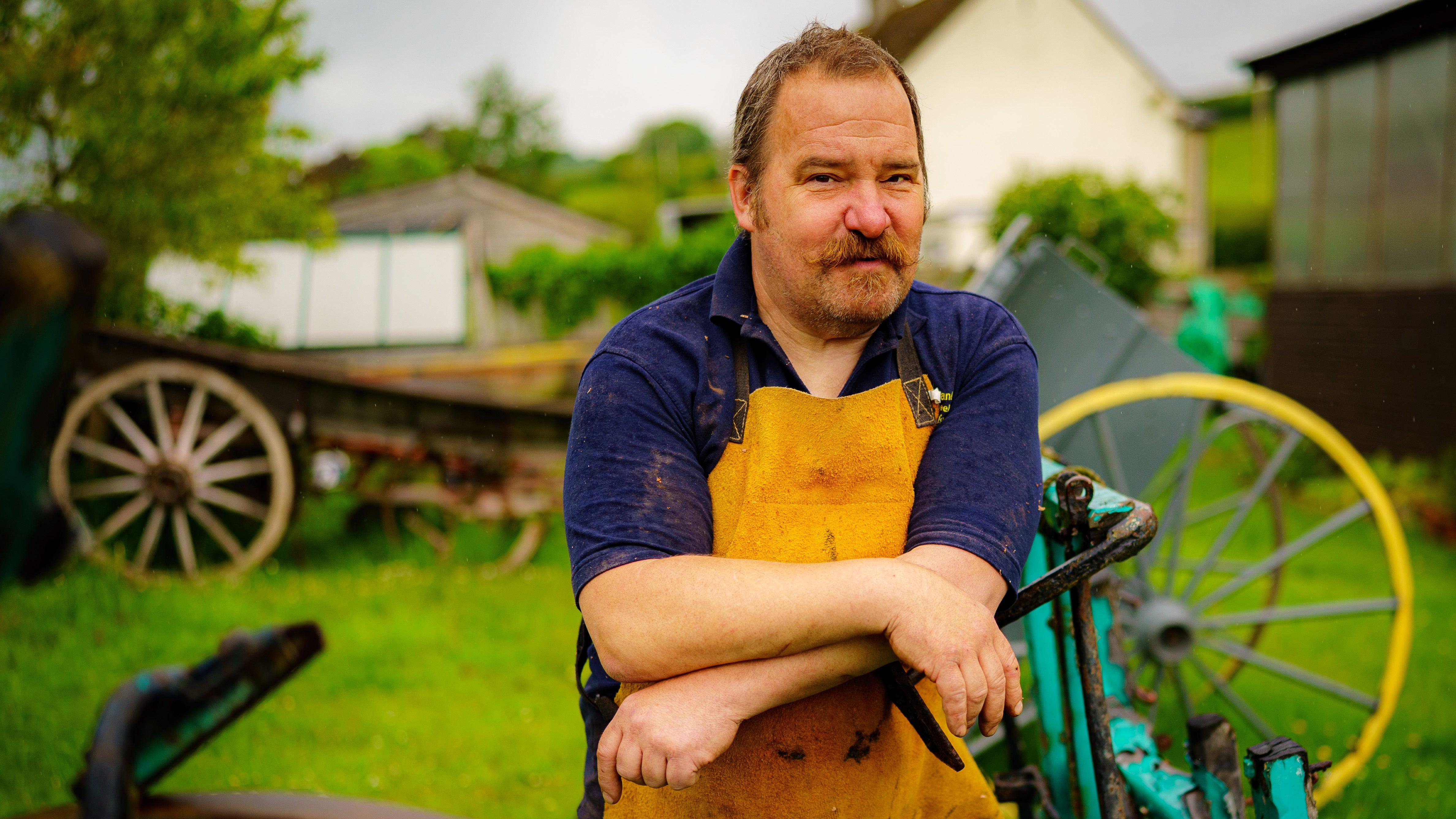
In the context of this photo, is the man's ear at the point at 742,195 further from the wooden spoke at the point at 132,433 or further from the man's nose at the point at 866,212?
the wooden spoke at the point at 132,433

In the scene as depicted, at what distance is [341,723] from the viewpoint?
3.51m

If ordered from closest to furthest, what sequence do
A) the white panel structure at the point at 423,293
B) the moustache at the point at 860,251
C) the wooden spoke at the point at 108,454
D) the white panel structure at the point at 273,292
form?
the moustache at the point at 860,251 < the wooden spoke at the point at 108,454 < the white panel structure at the point at 273,292 < the white panel structure at the point at 423,293

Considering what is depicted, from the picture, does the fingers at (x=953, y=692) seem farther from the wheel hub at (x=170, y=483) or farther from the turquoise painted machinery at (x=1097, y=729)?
the wheel hub at (x=170, y=483)

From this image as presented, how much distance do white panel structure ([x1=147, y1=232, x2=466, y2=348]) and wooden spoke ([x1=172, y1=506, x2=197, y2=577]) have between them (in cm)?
127

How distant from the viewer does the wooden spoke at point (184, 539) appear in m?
4.78

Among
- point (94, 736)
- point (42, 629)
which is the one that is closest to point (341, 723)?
point (42, 629)

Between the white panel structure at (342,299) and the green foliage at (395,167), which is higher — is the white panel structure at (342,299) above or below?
below

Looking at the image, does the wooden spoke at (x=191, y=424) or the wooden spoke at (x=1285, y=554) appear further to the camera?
the wooden spoke at (x=191, y=424)

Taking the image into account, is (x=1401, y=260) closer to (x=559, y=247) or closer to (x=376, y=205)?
(x=376, y=205)

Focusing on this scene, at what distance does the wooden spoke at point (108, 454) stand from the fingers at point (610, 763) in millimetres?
4531

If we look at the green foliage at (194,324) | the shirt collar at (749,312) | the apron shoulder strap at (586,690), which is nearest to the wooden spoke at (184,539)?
the green foliage at (194,324)

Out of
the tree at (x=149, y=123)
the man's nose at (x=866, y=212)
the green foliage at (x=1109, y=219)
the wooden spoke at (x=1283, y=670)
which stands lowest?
the wooden spoke at (x=1283, y=670)

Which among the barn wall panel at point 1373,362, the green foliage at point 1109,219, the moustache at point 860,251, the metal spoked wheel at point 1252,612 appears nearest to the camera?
the moustache at point 860,251

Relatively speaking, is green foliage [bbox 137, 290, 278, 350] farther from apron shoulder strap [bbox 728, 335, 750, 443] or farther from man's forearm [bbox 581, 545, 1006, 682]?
man's forearm [bbox 581, 545, 1006, 682]
